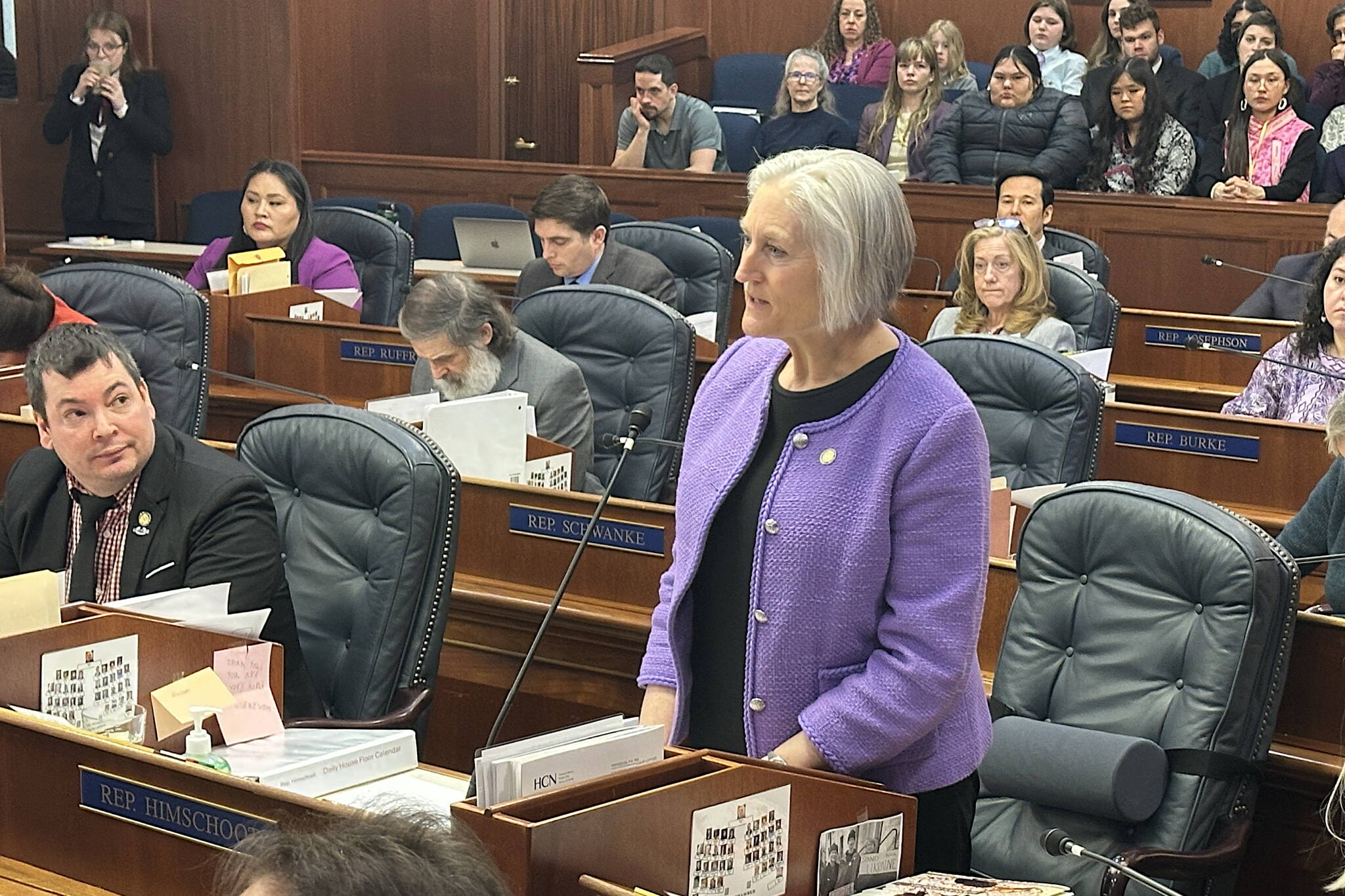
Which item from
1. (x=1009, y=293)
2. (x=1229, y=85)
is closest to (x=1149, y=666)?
(x=1009, y=293)

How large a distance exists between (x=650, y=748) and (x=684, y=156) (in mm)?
6420

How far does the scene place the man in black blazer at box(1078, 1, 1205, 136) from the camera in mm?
7094

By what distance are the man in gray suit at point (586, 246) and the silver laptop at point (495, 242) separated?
4.25 ft

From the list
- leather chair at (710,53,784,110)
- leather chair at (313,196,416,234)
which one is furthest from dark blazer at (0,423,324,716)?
leather chair at (710,53,784,110)

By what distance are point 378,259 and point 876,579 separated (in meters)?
4.31

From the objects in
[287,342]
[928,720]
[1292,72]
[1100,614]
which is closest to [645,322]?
[287,342]

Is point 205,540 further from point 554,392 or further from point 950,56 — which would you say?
point 950,56

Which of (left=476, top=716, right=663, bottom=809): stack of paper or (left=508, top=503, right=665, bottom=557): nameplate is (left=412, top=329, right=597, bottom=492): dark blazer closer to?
(left=508, top=503, right=665, bottom=557): nameplate

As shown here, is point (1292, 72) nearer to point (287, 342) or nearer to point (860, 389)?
point (287, 342)

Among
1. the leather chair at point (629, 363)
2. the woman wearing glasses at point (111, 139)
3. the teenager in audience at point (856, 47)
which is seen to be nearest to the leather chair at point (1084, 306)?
the leather chair at point (629, 363)

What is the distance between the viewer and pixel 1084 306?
4.83 meters

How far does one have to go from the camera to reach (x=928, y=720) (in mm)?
1684

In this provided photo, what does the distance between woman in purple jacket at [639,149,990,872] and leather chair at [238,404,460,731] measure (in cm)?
90

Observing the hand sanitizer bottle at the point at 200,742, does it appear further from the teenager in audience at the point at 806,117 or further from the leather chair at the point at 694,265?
the teenager in audience at the point at 806,117
